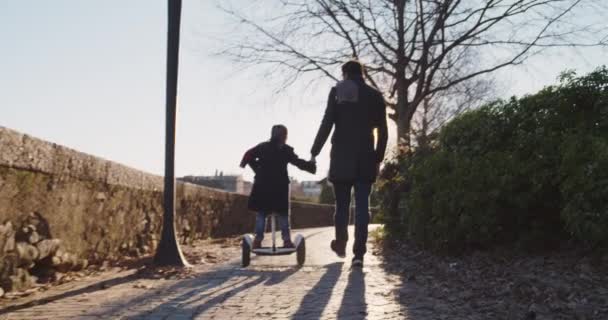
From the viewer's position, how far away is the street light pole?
5664 millimetres

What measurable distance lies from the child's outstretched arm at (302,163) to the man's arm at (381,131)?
730 millimetres

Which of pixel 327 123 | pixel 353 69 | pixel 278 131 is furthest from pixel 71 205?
pixel 353 69

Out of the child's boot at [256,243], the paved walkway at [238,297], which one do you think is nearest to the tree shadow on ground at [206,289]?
the paved walkway at [238,297]

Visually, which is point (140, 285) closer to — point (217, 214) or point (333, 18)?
point (217, 214)

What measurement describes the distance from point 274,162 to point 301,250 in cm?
104

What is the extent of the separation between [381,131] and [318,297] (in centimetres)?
214

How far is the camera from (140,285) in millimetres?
4633

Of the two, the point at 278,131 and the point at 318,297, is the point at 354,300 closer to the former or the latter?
the point at 318,297

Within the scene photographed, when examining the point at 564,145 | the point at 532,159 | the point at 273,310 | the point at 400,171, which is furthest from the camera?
the point at 400,171

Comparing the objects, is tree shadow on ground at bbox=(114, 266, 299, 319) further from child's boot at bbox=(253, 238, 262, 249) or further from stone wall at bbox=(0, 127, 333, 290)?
stone wall at bbox=(0, 127, 333, 290)

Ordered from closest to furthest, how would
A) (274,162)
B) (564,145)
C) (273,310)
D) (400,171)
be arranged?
(273,310) → (564,145) → (274,162) → (400,171)

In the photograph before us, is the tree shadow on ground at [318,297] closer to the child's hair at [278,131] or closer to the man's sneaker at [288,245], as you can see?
the man's sneaker at [288,245]

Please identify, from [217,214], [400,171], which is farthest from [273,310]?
[217,214]

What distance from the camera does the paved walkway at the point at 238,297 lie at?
3543 millimetres
